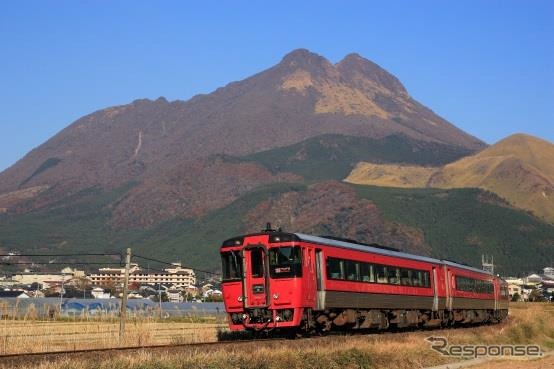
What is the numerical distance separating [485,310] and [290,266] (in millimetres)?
37204

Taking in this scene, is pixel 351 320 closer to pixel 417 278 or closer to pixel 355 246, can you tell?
pixel 355 246

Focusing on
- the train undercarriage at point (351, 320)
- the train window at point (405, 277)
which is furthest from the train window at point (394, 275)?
the train undercarriage at point (351, 320)

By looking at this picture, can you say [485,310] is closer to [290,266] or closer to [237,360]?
[290,266]

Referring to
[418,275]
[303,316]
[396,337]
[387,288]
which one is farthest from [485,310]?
[303,316]

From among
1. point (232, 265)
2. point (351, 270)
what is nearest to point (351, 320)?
point (351, 270)

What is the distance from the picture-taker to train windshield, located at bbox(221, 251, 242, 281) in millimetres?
35156

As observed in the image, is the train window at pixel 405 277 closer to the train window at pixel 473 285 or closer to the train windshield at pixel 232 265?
the train window at pixel 473 285

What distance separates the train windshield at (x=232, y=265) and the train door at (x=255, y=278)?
479 millimetres

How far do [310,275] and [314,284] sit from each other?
0.51m

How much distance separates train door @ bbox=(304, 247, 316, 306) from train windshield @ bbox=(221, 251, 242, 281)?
277 cm

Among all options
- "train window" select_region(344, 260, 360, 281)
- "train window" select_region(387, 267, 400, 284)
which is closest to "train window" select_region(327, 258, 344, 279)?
"train window" select_region(344, 260, 360, 281)

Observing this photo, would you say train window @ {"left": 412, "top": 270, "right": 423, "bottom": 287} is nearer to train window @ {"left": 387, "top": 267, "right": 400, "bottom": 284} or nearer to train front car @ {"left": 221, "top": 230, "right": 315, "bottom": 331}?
train window @ {"left": 387, "top": 267, "right": 400, "bottom": 284}

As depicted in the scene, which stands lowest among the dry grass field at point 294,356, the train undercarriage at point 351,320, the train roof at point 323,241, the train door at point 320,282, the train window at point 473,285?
the dry grass field at point 294,356

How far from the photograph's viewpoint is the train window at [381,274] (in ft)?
137
